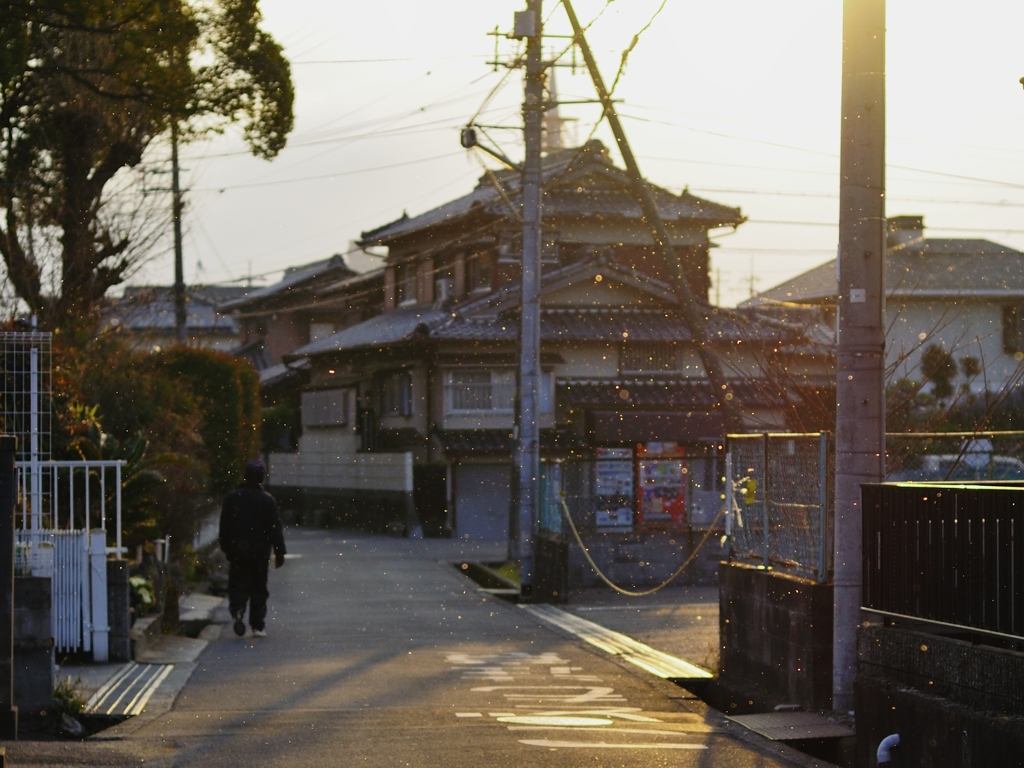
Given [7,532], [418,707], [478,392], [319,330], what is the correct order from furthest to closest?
[319,330], [478,392], [418,707], [7,532]

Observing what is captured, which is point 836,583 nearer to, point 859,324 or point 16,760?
point 859,324

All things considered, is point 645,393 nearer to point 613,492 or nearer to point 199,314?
point 613,492

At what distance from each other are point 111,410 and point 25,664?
9.90 meters

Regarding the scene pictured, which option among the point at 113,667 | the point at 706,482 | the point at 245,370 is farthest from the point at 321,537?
the point at 113,667

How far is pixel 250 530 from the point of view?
13406 mm

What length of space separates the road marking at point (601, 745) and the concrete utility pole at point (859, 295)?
4.18 feet

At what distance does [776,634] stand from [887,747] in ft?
8.64

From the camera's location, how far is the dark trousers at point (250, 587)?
43.8 ft

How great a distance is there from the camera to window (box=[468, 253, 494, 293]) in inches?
1512

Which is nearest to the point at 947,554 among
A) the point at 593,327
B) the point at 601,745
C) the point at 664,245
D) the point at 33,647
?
the point at 601,745

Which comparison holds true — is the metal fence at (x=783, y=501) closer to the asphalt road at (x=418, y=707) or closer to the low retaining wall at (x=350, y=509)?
the asphalt road at (x=418, y=707)

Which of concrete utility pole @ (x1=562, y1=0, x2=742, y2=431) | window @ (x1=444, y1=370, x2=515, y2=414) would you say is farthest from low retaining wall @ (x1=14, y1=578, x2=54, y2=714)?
window @ (x1=444, y1=370, x2=515, y2=414)

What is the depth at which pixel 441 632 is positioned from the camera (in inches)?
549

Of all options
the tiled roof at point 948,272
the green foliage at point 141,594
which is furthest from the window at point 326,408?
the green foliage at point 141,594
